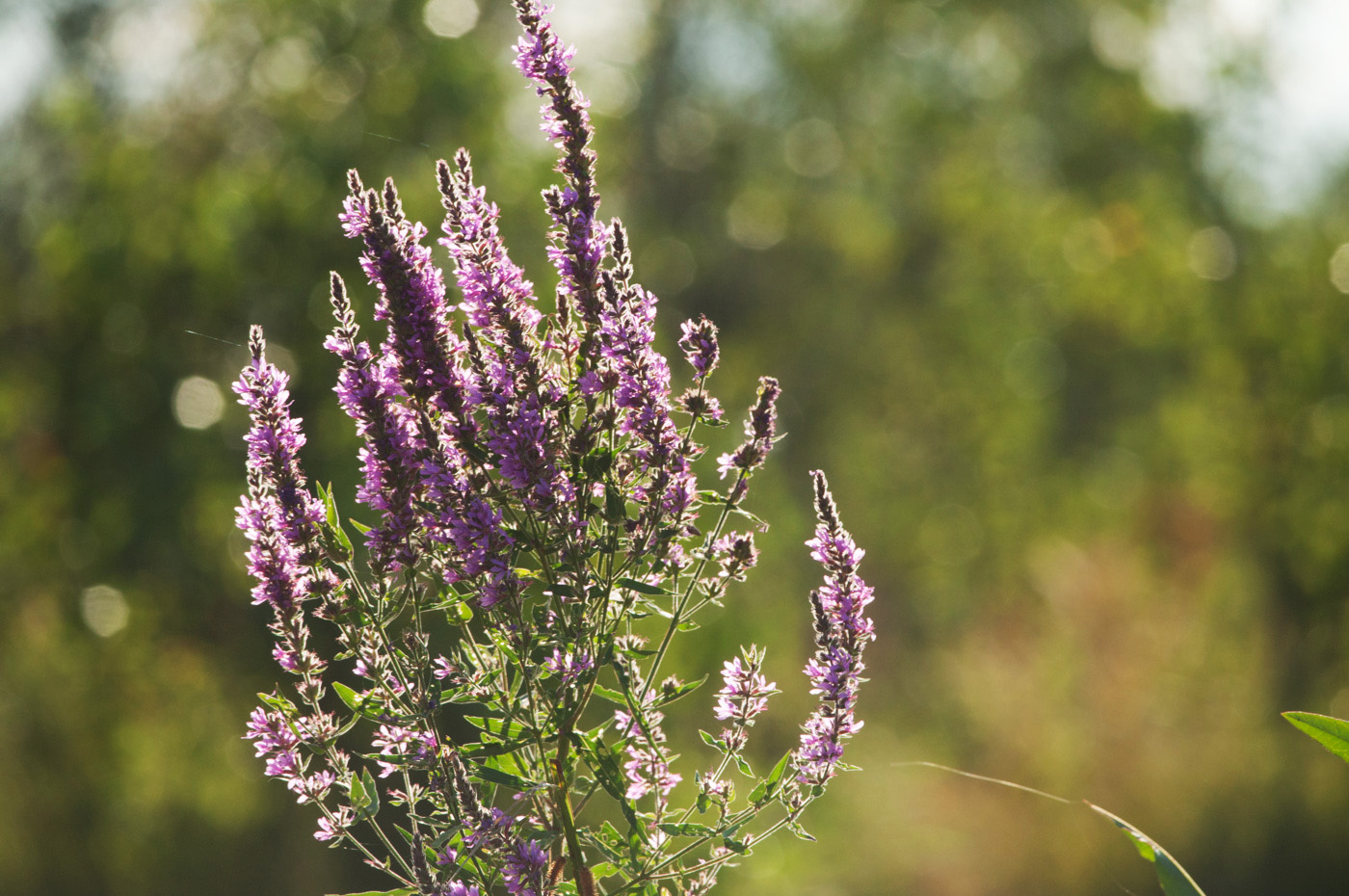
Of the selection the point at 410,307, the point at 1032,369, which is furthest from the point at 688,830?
the point at 1032,369

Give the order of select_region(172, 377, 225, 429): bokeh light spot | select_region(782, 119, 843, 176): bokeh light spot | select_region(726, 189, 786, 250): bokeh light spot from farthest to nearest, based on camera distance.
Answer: select_region(782, 119, 843, 176): bokeh light spot → select_region(726, 189, 786, 250): bokeh light spot → select_region(172, 377, 225, 429): bokeh light spot

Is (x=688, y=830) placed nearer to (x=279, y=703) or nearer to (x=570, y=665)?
(x=570, y=665)

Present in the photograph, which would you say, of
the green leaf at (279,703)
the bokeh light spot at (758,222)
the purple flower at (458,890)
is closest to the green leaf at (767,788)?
the purple flower at (458,890)

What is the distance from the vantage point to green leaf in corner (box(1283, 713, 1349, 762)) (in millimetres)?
1781

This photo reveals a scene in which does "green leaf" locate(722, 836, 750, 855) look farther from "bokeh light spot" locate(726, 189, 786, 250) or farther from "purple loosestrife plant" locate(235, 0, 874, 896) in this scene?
"bokeh light spot" locate(726, 189, 786, 250)

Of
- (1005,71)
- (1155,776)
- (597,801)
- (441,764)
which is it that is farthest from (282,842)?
(1005,71)

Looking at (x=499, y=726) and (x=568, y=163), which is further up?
(x=568, y=163)

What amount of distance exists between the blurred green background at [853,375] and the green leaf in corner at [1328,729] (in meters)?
0.68

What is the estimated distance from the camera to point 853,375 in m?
18.0

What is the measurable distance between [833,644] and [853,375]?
16473 mm

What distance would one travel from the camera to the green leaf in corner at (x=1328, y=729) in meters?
1.78

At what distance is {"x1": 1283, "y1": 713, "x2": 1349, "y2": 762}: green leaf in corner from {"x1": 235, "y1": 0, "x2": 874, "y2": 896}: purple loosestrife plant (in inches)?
28.7

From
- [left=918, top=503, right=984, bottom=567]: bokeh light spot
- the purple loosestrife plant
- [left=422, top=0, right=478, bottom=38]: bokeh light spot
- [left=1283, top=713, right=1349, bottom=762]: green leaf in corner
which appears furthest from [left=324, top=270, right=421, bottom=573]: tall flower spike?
[left=918, top=503, right=984, bottom=567]: bokeh light spot

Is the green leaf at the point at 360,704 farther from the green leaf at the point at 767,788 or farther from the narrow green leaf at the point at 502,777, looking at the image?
the green leaf at the point at 767,788
